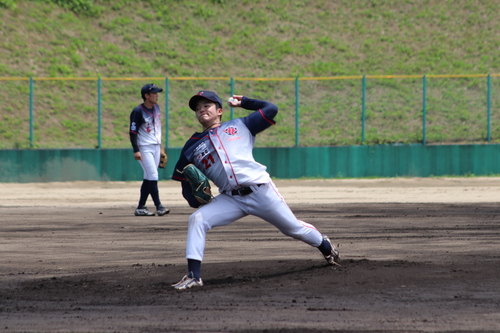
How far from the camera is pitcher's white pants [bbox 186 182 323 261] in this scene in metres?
5.75

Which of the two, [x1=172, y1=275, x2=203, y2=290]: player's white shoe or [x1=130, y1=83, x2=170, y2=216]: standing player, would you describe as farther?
[x1=130, y1=83, x2=170, y2=216]: standing player

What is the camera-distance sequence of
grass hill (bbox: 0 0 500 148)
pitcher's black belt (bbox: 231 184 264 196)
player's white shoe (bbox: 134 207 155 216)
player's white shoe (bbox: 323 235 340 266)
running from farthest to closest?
grass hill (bbox: 0 0 500 148) → player's white shoe (bbox: 134 207 155 216) → player's white shoe (bbox: 323 235 340 266) → pitcher's black belt (bbox: 231 184 264 196)

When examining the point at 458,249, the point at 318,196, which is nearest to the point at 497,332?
the point at 458,249

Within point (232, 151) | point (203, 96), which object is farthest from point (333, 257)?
point (203, 96)

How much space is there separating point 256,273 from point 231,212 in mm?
874

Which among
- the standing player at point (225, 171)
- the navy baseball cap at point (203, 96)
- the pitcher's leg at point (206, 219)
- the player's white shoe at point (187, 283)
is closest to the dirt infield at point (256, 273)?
the player's white shoe at point (187, 283)

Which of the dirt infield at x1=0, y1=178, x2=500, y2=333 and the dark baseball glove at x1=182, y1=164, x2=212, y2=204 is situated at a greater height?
the dark baseball glove at x1=182, y1=164, x2=212, y2=204

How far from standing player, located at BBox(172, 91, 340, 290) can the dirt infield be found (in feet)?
1.69

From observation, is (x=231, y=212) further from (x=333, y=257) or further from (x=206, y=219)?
(x=333, y=257)

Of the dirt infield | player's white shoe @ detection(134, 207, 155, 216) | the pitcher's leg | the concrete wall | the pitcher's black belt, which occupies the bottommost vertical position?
the dirt infield

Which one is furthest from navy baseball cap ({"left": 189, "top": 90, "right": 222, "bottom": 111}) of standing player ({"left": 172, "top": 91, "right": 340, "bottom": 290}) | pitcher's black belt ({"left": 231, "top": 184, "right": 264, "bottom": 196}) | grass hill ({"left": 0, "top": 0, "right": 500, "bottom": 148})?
grass hill ({"left": 0, "top": 0, "right": 500, "bottom": 148})

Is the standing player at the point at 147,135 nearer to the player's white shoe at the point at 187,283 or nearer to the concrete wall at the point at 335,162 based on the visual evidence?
the player's white shoe at the point at 187,283

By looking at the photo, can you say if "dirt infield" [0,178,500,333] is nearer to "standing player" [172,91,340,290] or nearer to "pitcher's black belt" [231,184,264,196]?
"standing player" [172,91,340,290]

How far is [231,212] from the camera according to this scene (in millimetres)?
5895
